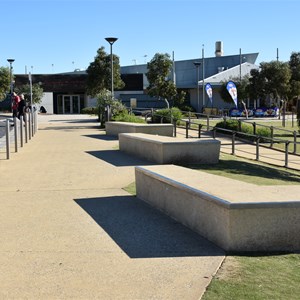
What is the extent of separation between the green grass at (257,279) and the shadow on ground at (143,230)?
464mm

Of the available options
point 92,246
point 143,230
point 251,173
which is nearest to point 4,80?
point 251,173

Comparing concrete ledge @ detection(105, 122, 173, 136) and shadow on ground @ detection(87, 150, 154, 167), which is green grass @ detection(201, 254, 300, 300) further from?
concrete ledge @ detection(105, 122, 173, 136)

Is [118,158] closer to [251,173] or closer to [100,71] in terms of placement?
[251,173]

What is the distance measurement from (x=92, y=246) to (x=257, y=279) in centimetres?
191

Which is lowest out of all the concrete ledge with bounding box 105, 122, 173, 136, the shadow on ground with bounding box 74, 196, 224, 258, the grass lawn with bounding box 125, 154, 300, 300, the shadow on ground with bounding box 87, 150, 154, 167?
the grass lawn with bounding box 125, 154, 300, 300

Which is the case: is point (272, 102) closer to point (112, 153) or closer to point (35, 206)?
point (112, 153)

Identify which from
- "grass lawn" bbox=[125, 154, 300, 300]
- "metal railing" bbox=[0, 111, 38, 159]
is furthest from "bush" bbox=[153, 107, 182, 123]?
"grass lawn" bbox=[125, 154, 300, 300]

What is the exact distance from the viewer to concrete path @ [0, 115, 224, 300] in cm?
427

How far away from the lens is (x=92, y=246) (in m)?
5.47

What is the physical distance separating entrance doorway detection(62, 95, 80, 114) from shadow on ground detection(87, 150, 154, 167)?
43087 mm

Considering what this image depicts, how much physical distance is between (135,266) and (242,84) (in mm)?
43902

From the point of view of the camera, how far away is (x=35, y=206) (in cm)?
752

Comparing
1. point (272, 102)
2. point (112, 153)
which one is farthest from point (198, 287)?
point (272, 102)

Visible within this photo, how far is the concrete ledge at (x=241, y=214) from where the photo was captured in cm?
521
